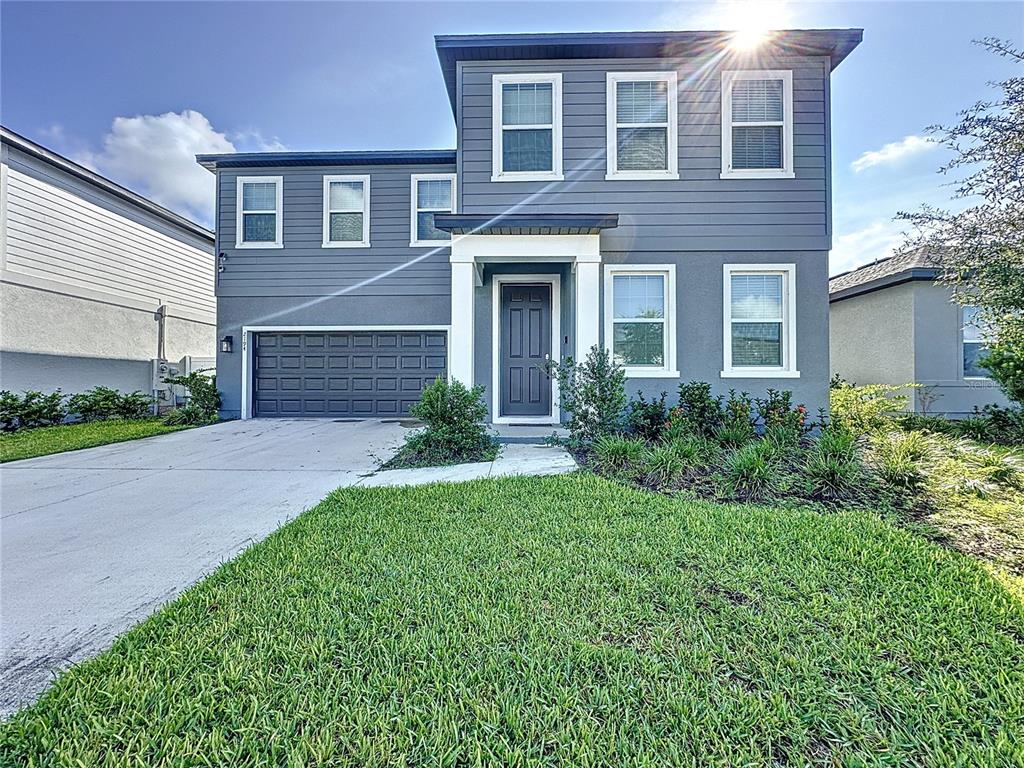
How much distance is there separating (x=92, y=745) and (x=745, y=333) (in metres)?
7.71

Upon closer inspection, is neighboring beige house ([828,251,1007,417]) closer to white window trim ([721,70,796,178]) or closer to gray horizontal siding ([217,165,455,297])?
white window trim ([721,70,796,178])

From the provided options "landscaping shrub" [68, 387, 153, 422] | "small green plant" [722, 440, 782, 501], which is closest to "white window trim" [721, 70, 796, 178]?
"small green plant" [722, 440, 782, 501]

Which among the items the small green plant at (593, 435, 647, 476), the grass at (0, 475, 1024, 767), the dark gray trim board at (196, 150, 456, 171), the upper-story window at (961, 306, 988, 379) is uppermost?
the dark gray trim board at (196, 150, 456, 171)

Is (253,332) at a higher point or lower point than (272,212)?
lower

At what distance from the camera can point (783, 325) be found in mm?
7211

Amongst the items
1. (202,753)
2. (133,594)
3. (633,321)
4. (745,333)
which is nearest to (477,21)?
(633,321)

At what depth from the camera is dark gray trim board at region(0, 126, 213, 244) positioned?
9.77 metres

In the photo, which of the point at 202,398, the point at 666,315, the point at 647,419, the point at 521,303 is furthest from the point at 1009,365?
the point at 202,398

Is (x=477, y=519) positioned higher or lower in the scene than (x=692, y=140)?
lower

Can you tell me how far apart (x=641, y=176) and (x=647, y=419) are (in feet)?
11.9

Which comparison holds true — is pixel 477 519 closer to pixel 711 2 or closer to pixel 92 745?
pixel 92 745

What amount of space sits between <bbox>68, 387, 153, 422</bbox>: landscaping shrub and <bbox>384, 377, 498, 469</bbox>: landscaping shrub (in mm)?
8740

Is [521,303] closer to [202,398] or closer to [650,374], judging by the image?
[650,374]

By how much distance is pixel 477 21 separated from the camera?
7648 millimetres
